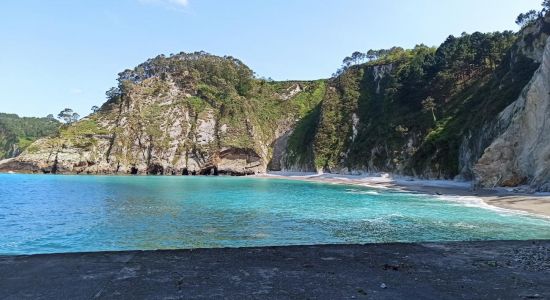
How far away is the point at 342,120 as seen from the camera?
107 m

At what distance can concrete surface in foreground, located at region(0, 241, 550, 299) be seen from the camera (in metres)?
7.90

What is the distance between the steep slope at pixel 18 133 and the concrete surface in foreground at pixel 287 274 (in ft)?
526

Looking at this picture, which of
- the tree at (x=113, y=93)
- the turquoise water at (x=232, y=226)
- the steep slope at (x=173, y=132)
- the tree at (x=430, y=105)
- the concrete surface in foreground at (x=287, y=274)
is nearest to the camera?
the concrete surface in foreground at (x=287, y=274)

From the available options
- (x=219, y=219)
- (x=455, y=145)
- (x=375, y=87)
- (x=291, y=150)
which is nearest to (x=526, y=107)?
(x=455, y=145)

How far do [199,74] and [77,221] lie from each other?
117m

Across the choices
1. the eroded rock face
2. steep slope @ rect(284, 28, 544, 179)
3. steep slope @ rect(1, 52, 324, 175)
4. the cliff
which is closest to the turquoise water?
the eroded rock face

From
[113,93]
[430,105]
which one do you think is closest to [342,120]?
[430,105]

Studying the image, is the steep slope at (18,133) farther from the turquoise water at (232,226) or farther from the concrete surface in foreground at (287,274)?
the concrete surface in foreground at (287,274)

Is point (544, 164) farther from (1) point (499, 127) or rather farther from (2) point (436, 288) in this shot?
(2) point (436, 288)

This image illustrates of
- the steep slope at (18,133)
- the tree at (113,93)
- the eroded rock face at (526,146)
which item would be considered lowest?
the eroded rock face at (526,146)

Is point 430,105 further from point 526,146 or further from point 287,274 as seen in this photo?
point 287,274

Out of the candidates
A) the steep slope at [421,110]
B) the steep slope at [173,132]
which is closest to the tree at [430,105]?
the steep slope at [421,110]

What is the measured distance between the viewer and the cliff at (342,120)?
48781mm

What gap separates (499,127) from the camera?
48562mm
